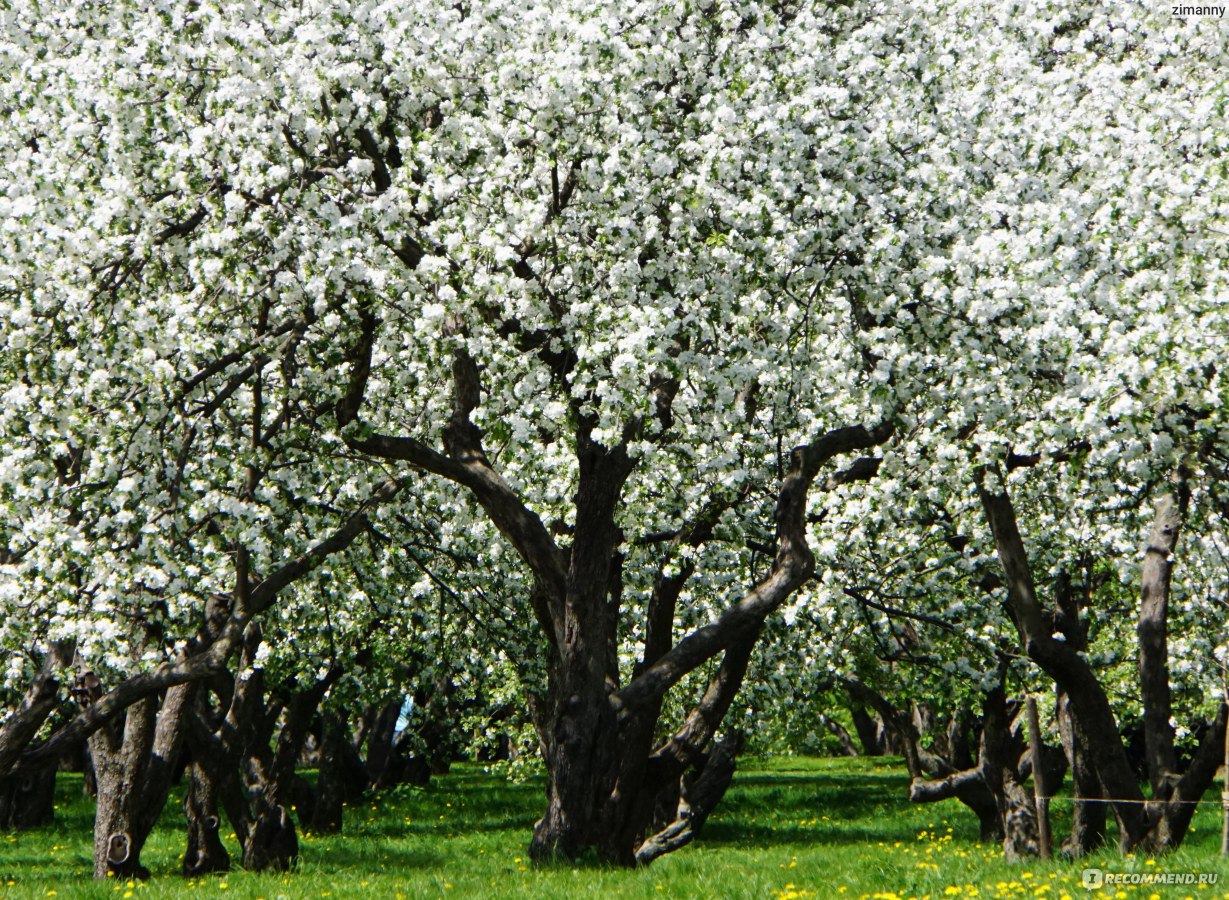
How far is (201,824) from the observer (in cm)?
2003

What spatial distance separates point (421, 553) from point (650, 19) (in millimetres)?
8317

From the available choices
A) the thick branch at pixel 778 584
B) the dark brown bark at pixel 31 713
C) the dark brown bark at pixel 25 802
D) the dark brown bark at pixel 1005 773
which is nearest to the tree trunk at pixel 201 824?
the dark brown bark at pixel 31 713

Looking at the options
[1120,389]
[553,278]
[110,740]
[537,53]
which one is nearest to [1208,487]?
[1120,389]

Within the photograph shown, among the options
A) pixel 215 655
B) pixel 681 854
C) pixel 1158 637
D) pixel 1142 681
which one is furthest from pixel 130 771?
pixel 1158 637

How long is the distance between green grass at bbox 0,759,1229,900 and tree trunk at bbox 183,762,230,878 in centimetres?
122

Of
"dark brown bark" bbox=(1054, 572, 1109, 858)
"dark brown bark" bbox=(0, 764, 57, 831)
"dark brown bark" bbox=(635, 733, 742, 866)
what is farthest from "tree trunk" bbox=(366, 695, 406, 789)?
"dark brown bark" bbox=(1054, 572, 1109, 858)

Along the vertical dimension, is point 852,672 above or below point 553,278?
below

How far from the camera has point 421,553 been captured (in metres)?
17.7

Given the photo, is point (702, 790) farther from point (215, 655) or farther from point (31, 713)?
point (215, 655)

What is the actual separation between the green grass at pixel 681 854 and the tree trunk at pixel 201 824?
1.22 meters

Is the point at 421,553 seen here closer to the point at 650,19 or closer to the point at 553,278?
the point at 553,278

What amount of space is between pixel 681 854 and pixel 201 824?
29.4 feet

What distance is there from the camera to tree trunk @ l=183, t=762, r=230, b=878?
19.8 m

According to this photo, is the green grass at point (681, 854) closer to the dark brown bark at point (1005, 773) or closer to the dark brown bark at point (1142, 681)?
the dark brown bark at point (1142, 681)
